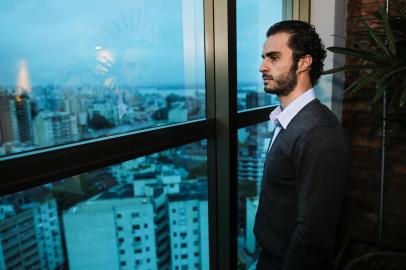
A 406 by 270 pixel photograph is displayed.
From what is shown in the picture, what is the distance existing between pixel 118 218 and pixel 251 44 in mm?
1289

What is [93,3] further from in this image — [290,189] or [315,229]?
[315,229]

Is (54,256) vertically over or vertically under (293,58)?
under

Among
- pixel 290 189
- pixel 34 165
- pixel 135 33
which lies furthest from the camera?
pixel 135 33

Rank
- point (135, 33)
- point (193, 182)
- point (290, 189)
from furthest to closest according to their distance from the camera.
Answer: point (193, 182) < point (135, 33) < point (290, 189)

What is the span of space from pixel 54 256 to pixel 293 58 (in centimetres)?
111

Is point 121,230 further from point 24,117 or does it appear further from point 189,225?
point 24,117

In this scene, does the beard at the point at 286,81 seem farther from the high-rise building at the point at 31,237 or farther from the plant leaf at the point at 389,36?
the high-rise building at the point at 31,237

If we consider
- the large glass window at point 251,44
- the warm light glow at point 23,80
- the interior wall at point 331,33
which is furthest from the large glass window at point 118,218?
the interior wall at point 331,33

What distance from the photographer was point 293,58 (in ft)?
3.83

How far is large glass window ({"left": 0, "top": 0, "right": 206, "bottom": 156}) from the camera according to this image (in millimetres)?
936

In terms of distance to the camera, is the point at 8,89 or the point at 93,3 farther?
the point at 93,3

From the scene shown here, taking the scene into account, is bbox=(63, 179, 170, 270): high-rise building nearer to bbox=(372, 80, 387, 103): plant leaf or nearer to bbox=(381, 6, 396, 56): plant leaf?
bbox=(372, 80, 387, 103): plant leaf

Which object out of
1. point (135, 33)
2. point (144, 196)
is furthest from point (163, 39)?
point (144, 196)

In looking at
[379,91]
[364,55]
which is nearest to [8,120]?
[379,91]
